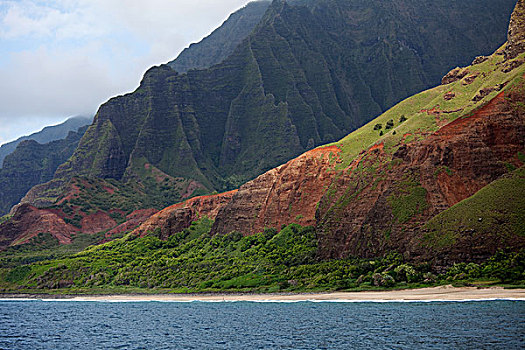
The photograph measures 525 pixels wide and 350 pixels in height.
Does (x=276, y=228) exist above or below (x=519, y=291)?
above

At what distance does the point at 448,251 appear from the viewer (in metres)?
96.4

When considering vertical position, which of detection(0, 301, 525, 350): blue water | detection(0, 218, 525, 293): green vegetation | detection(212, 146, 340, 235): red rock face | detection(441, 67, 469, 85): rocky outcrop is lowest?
detection(0, 301, 525, 350): blue water

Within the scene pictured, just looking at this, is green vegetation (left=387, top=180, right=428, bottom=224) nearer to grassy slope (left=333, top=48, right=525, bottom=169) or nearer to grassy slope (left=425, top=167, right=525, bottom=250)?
grassy slope (left=425, top=167, right=525, bottom=250)

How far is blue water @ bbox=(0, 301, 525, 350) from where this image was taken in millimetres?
57281

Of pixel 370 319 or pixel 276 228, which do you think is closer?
pixel 370 319

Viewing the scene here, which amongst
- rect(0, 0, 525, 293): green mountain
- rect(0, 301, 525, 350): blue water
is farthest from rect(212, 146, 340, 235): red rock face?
rect(0, 301, 525, 350): blue water

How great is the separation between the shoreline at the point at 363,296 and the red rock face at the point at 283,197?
35682mm

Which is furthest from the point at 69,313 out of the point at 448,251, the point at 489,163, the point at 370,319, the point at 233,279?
the point at 489,163

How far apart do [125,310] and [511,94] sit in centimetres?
9944

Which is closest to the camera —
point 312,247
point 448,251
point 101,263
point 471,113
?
point 448,251

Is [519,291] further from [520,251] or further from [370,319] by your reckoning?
[370,319]

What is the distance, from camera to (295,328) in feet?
237

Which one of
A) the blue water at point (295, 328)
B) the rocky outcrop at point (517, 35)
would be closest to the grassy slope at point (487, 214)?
the blue water at point (295, 328)

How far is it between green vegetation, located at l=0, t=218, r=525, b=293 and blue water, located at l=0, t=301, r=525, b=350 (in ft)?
39.6
